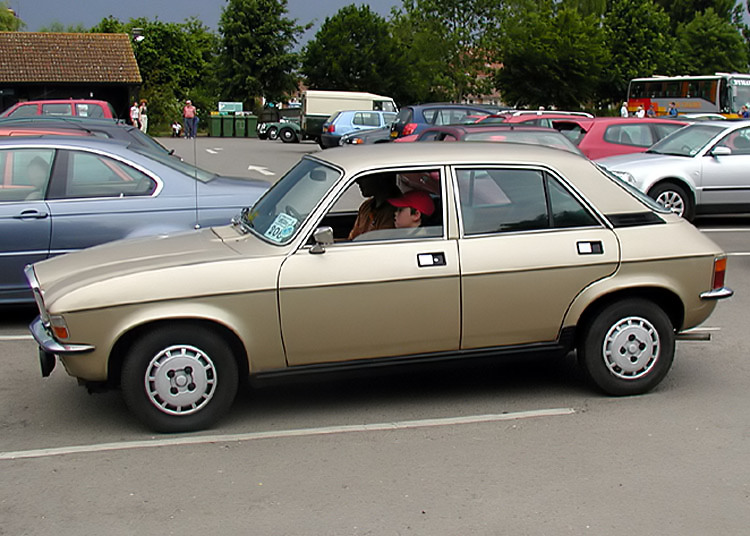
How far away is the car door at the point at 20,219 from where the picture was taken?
729 cm

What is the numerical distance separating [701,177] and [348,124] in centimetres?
2056

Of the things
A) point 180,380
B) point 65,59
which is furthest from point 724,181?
point 65,59

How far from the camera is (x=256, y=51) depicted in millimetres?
70062

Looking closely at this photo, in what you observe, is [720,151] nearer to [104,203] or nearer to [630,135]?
[630,135]

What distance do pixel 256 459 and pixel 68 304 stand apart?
50.3 inches

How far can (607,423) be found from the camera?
5309mm

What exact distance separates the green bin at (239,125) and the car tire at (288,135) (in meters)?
6.59

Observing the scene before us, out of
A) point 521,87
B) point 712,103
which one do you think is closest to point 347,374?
point 712,103

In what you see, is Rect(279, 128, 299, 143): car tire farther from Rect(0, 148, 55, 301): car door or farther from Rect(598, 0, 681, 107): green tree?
Rect(0, 148, 55, 301): car door

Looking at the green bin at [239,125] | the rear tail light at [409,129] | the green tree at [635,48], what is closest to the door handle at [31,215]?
the rear tail light at [409,129]

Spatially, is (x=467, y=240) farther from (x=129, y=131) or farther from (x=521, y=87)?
(x=521, y=87)

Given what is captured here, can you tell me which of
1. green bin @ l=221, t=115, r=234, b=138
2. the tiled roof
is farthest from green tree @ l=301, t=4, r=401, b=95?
the tiled roof

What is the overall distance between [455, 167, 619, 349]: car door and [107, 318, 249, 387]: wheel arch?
1.30m

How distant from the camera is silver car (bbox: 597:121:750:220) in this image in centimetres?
1311
